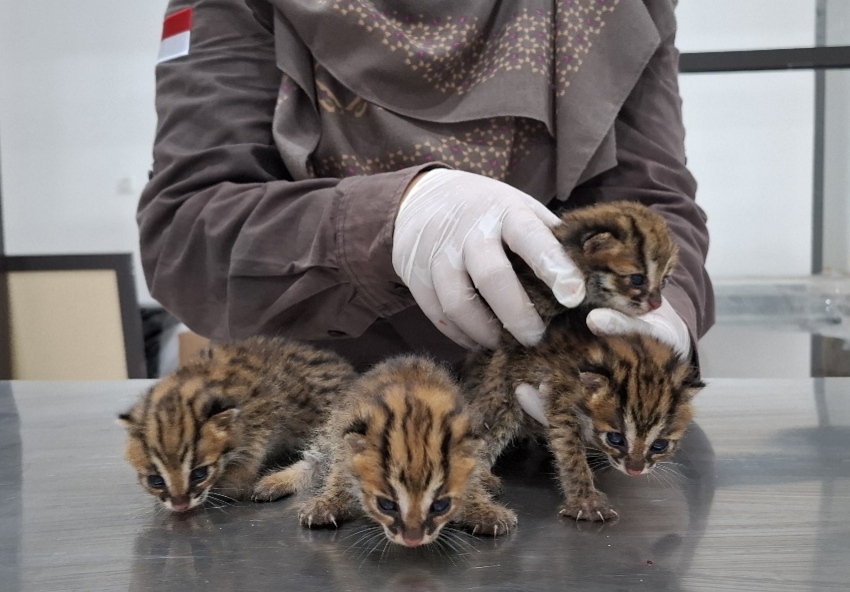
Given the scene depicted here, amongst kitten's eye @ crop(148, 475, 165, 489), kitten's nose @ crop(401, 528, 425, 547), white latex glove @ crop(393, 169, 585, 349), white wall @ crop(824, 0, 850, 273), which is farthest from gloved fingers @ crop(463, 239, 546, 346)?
white wall @ crop(824, 0, 850, 273)

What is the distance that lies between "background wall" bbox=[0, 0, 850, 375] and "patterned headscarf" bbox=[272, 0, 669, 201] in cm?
209

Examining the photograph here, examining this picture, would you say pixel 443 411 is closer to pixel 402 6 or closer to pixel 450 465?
pixel 450 465

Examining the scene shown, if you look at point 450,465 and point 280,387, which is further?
point 280,387

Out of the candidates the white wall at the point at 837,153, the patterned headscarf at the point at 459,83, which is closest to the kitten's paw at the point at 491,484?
the patterned headscarf at the point at 459,83

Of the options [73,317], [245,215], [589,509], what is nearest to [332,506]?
[589,509]

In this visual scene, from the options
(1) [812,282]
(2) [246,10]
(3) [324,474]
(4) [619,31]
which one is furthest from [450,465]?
(1) [812,282]

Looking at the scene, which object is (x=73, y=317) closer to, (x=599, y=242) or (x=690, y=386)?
(x=599, y=242)

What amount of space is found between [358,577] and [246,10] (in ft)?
4.28

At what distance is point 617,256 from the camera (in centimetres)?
122

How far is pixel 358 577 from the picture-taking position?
85cm

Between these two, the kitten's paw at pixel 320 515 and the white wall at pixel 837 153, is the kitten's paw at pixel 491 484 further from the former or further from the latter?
the white wall at pixel 837 153

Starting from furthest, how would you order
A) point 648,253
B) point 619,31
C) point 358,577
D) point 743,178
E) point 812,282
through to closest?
point 743,178 → point 812,282 → point 619,31 → point 648,253 → point 358,577

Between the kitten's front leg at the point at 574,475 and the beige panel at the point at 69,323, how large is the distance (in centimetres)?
272

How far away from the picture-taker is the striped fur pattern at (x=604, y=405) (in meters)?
1.06
